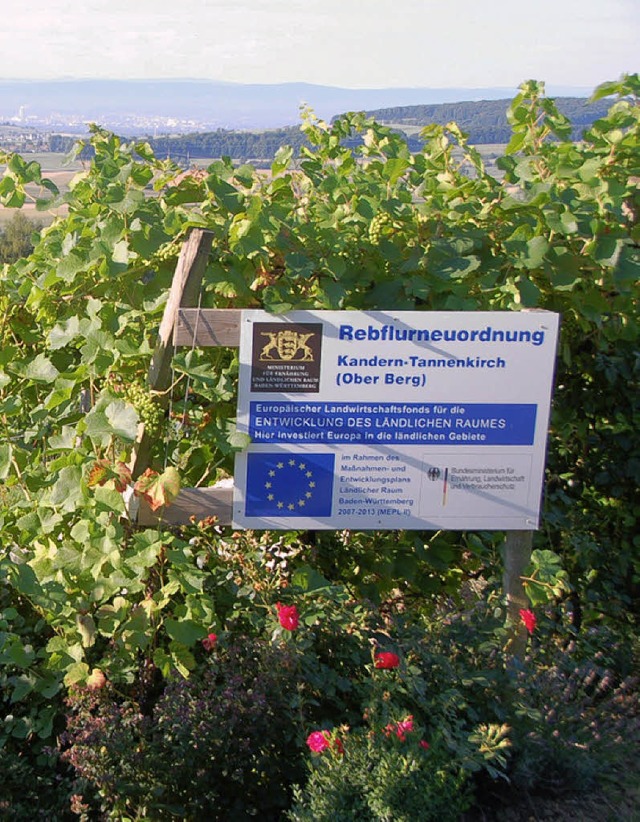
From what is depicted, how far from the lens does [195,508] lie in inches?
121

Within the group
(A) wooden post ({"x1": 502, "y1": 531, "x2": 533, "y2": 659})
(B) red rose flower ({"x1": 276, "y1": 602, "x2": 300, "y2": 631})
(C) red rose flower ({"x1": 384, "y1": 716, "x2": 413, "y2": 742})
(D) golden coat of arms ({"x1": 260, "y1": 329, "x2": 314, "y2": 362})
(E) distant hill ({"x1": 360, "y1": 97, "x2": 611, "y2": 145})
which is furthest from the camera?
(E) distant hill ({"x1": 360, "y1": 97, "x2": 611, "y2": 145})

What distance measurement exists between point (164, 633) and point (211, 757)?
51 centimetres

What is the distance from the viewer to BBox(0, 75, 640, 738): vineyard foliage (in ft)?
9.53

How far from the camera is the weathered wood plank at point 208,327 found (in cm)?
→ 293

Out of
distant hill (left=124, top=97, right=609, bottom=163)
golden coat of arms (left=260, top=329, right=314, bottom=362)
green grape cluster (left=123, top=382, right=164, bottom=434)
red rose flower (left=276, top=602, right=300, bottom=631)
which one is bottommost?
red rose flower (left=276, top=602, right=300, bottom=631)

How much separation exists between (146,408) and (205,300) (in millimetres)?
461

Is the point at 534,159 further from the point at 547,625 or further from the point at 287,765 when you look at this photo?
the point at 287,765

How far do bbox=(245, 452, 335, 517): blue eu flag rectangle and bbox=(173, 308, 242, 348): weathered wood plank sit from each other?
1.21 feet

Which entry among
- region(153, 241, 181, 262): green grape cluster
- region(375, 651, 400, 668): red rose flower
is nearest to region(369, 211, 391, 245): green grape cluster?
region(153, 241, 181, 262): green grape cluster

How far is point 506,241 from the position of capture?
3.21m

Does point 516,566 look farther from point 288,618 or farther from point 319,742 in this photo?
point 319,742

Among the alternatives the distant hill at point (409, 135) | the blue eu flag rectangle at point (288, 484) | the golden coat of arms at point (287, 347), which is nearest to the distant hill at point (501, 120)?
the distant hill at point (409, 135)

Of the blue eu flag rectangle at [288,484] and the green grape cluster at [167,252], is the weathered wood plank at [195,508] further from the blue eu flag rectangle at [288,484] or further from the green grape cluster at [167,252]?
the green grape cluster at [167,252]

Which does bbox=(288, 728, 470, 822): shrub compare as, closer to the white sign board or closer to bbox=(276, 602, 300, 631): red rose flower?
bbox=(276, 602, 300, 631): red rose flower
